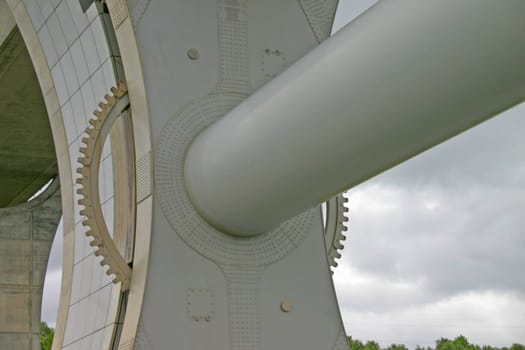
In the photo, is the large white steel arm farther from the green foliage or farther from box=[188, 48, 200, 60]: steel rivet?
the green foliage

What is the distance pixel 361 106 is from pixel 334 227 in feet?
6.20

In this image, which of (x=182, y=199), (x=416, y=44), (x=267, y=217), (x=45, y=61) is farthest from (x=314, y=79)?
(x=45, y=61)

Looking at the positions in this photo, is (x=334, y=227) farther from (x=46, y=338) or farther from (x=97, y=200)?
(x=46, y=338)

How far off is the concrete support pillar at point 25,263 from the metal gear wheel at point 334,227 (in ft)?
26.6

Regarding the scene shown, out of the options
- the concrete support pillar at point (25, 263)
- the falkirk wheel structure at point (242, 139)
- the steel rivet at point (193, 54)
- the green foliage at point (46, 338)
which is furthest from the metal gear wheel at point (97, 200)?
the green foliage at point (46, 338)

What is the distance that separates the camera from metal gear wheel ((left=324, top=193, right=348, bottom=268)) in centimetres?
565

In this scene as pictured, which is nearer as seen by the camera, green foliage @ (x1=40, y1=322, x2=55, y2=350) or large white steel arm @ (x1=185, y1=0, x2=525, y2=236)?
large white steel arm @ (x1=185, y1=0, x2=525, y2=236)

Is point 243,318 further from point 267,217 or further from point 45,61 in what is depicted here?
point 45,61

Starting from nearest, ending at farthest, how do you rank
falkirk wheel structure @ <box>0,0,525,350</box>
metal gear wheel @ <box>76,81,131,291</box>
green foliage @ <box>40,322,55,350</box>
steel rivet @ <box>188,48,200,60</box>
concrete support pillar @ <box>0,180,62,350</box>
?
1. falkirk wheel structure @ <box>0,0,525,350</box>
2. metal gear wheel @ <box>76,81,131,291</box>
3. steel rivet @ <box>188,48,200,60</box>
4. concrete support pillar @ <box>0,180,62,350</box>
5. green foliage @ <box>40,322,55,350</box>

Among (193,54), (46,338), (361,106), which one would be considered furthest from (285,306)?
(46,338)

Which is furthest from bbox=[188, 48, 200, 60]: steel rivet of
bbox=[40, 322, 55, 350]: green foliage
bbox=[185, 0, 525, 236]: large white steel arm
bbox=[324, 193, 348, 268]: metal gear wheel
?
bbox=[40, 322, 55, 350]: green foliage

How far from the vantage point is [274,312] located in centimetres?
518

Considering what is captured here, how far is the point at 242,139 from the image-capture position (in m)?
4.56

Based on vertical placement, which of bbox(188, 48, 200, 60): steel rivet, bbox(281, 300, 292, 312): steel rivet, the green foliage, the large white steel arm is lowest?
bbox(281, 300, 292, 312): steel rivet
